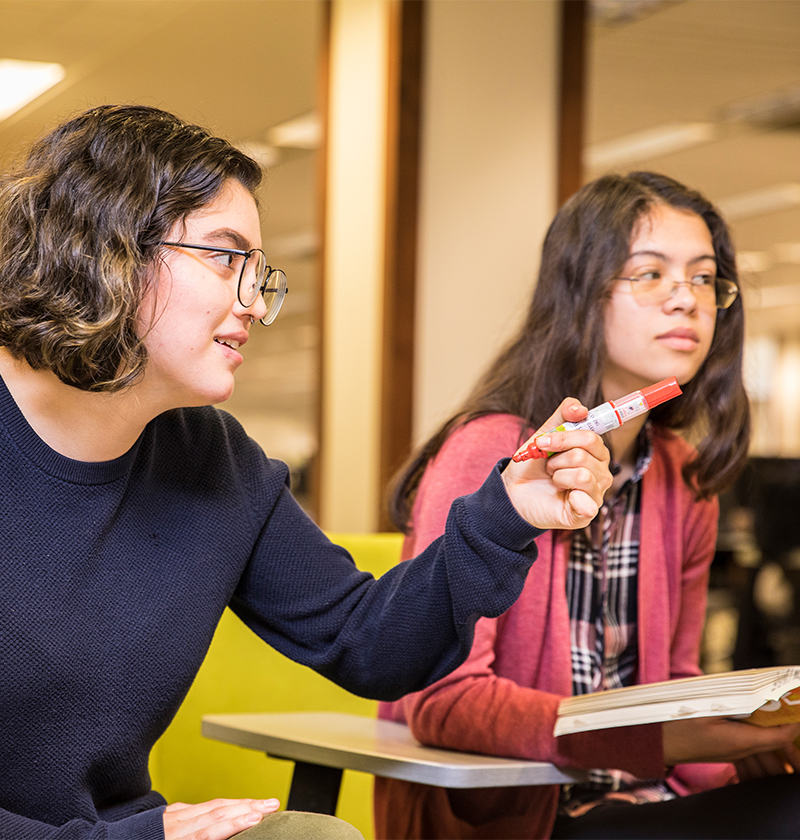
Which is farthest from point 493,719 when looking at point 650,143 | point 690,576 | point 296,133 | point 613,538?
point 650,143

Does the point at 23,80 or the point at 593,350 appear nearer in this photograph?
the point at 593,350

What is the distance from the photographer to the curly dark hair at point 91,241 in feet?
3.18

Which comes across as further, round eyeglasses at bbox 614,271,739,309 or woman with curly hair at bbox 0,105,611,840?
round eyeglasses at bbox 614,271,739,309

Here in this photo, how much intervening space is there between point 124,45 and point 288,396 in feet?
46.0

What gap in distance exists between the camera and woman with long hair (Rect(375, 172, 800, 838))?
1.21m

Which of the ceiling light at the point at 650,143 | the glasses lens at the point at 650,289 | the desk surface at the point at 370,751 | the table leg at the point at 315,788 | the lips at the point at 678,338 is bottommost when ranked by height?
the table leg at the point at 315,788

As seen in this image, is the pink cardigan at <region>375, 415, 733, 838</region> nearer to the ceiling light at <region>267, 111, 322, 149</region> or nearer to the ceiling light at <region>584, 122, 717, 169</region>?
the ceiling light at <region>267, 111, 322, 149</region>

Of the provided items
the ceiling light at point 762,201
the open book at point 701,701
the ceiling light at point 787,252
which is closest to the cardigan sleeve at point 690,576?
the open book at point 701,701

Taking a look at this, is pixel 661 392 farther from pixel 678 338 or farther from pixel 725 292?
pixel 725 292

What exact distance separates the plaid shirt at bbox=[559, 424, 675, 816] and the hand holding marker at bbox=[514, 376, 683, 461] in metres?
0.45

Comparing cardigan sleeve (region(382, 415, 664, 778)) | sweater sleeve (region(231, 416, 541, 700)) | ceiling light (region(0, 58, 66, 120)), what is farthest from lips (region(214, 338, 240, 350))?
ceiling light (region(0, 58, 66, 120))

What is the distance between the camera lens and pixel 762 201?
25.6 ft

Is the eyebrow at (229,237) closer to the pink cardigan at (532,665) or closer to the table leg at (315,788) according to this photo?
the pink cardigan at (532,665)

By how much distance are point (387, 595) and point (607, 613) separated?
44 centimetres
